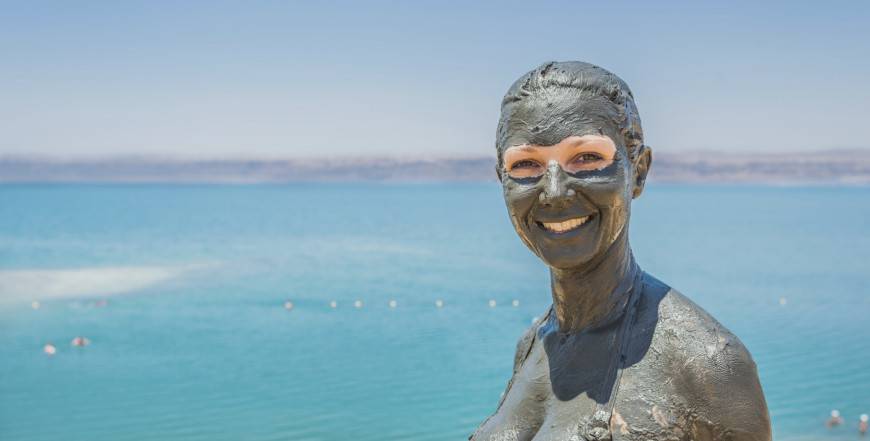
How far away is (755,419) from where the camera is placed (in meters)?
3.58

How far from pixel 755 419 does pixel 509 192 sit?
4.07ft

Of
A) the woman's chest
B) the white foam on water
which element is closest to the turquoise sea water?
the white foam on water

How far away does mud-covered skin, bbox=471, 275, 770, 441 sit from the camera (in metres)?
3.56

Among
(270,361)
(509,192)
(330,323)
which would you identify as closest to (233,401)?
(270,361)

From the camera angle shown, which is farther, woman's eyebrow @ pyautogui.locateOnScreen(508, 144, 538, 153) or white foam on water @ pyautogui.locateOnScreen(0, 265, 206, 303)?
white foam on water @ pyautogui.locateOnScreen(0, 265, 206, 303)

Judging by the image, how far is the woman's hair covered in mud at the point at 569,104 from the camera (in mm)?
3773

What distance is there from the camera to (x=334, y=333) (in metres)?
29.1

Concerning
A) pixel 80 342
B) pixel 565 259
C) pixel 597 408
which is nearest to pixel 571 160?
pixel 565 259

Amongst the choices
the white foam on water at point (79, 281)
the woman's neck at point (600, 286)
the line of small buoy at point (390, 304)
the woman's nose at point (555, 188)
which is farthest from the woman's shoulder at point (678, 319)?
the white foam on water at point (79, 281)

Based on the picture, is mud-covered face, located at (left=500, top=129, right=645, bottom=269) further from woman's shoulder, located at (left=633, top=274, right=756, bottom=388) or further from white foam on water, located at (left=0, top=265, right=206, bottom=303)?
white foam on water, located at (left=0, top=265, right=206, bottom=303)

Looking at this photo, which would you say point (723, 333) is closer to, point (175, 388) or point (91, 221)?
point (175, 388)

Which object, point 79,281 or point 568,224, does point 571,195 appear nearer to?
point 568,224

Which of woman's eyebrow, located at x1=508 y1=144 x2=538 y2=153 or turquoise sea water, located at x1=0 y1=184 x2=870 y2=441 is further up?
woman's eyebrow, located at x1=508 y1=144 x2=538 y2=153

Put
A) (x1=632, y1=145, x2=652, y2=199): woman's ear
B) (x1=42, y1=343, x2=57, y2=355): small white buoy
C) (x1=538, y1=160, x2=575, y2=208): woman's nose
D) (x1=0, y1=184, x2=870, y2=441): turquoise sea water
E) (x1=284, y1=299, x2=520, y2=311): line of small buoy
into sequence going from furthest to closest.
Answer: (x1=284, y1=299, x2=520, y2=311): line of small buoy, (x1=42, y1=343, x2=57, y2=355): small white buoy, (x1=0, y1=184, x2=870, y2=441): turquoise sea water, (x1=632, y1=145, x2=652, y2=199): woman's ear, (x1=538, y1=160, x2=575, y2=208): woman's nose
